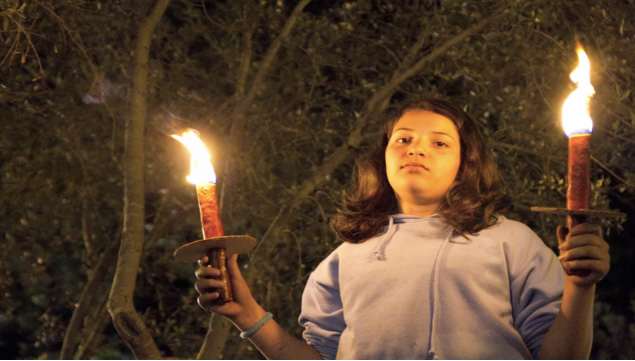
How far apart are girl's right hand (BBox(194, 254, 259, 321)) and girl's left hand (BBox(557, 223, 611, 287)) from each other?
1.14m

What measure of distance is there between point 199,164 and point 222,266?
403mm

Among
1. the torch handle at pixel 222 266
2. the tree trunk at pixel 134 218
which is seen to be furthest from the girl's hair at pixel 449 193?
the tree trunk at pixel 134 218

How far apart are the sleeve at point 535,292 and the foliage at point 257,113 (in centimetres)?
257

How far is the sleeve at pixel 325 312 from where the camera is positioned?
3297 mm

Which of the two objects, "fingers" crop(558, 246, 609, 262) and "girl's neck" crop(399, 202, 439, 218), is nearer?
"fingers" crop(558, 246, 609, 262)

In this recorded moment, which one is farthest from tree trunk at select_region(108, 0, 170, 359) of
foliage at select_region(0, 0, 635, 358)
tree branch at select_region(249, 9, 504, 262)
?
tree branch at select_region(249, 9, 504, 262)

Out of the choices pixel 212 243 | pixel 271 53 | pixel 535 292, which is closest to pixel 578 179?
pixel 535 292

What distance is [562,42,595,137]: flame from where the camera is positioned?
7.93 ft

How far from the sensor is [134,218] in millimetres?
4973

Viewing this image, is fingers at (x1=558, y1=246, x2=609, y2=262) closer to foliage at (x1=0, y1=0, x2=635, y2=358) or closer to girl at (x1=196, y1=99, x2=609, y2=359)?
girl at (x1=196, y1=99, x2=609, y2=359)

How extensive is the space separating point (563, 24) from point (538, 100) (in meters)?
0.64

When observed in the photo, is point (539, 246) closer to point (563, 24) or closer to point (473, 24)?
point (473, 24)

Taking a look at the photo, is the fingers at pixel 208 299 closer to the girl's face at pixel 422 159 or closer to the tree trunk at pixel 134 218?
the girl's face at pixel 422 159

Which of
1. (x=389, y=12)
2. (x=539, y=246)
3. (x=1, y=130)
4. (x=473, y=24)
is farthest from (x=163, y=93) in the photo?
(x=539, y=246)
